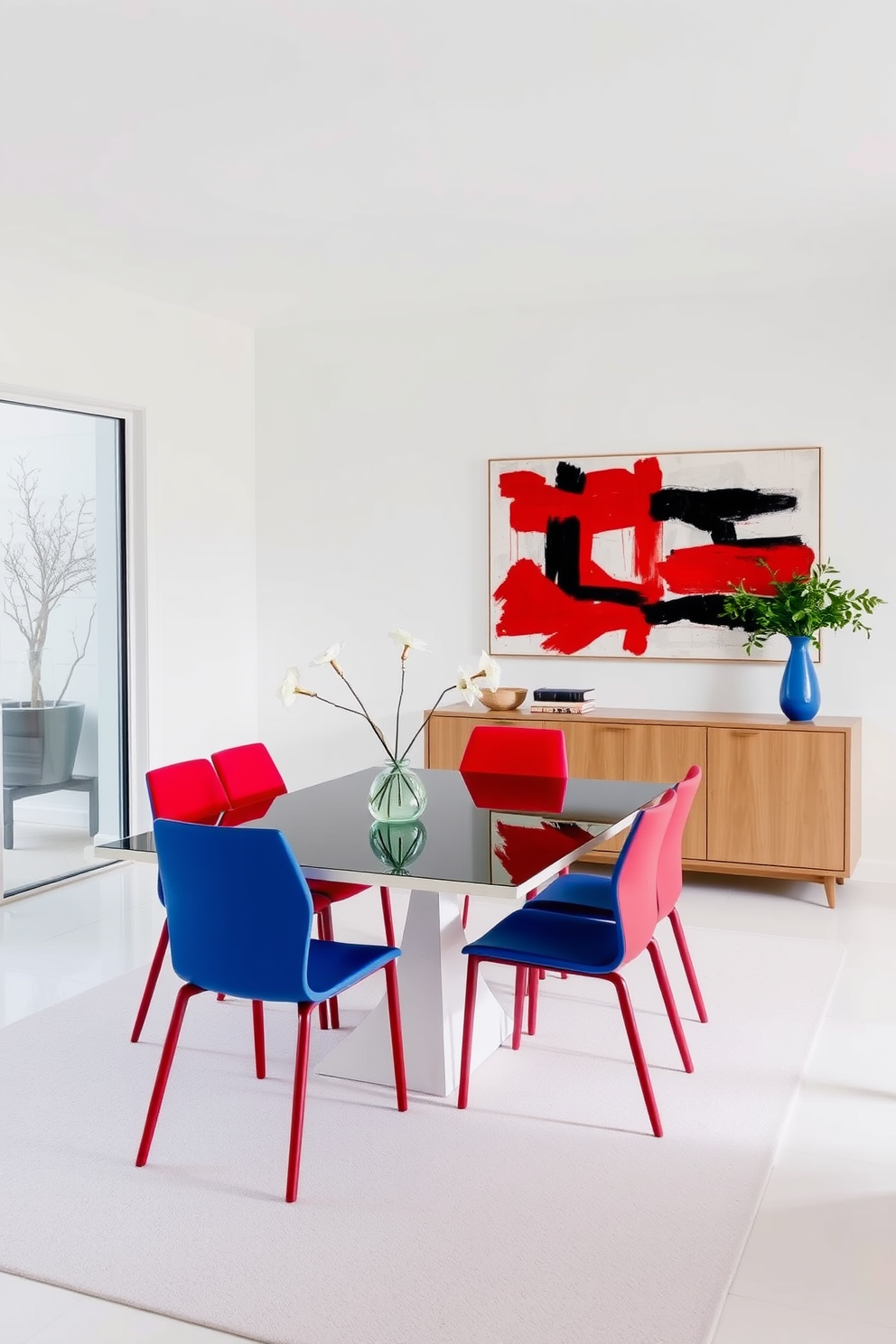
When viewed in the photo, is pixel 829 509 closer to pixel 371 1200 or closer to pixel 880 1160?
pixel 880 1160

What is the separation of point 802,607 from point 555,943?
8.56ft

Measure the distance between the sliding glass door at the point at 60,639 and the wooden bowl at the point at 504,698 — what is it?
180 cm

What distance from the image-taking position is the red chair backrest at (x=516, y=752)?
4.37 m

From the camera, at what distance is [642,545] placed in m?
5.76

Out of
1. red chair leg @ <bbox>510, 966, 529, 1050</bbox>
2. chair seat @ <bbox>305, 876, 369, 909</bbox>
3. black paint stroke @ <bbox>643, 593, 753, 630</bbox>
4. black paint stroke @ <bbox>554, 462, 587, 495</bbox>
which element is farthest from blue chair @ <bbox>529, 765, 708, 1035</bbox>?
black paint stroke @ <bbox>554, 462, 587, 495</bbox>

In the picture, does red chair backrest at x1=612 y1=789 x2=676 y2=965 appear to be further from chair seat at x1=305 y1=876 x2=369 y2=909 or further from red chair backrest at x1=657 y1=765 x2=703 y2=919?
chair seat at x1=305 y1=876 x2=369 y2=909

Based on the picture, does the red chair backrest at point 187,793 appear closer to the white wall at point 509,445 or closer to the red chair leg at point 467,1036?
the red chair leg at point 467,1036

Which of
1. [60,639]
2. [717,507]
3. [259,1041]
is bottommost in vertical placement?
[259,1041]

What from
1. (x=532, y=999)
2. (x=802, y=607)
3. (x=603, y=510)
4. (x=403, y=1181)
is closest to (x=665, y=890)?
(x=532, y=999)

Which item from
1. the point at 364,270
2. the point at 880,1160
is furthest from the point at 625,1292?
the point at 364,270

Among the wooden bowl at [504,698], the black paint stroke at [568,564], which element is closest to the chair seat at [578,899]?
the wooden bowl at [504,698]

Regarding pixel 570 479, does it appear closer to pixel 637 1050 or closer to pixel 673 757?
pixel 673 757

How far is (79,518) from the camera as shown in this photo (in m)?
5.61

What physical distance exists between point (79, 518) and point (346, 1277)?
13.3 feet
